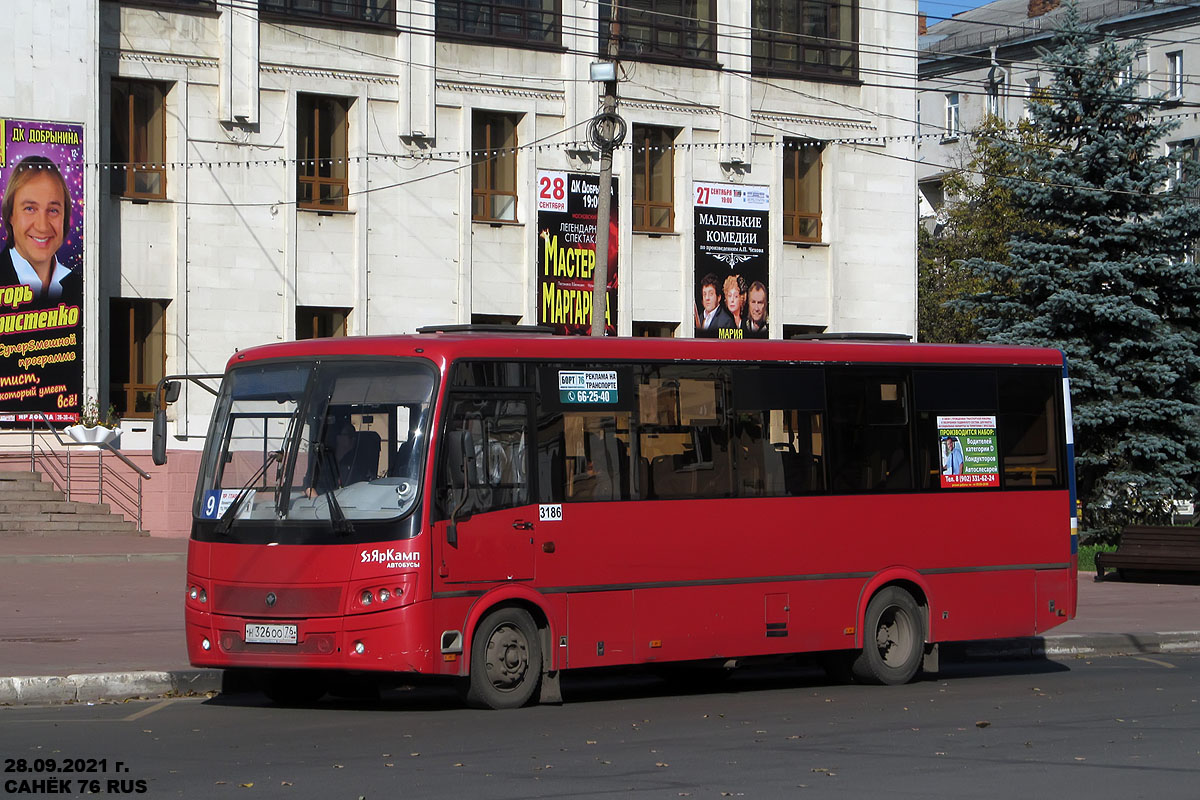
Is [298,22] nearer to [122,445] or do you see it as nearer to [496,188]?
[496,188]

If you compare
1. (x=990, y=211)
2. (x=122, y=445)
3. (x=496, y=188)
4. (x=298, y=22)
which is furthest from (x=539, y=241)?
(x=990, y=211)

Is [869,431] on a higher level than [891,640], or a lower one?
higher

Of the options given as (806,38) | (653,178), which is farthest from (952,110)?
(653,178)

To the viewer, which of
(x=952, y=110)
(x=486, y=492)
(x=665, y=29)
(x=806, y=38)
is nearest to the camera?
(x=486, y=492)

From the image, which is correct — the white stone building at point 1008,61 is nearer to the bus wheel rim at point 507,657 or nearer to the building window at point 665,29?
the building window at point 665,29

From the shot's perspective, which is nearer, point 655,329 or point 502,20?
point 502,20

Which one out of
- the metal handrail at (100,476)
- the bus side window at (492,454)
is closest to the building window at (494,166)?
the metal handrail at (100,476)

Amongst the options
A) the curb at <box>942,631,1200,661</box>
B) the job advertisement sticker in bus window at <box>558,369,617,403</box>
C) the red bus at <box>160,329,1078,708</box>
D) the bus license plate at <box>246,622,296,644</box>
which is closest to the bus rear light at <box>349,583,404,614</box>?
the red bus at <box>160,329,1078,708</box>

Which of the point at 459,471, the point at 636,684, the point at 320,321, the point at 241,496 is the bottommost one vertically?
the point at 636,684

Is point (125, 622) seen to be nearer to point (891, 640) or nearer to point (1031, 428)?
point (891, 640)

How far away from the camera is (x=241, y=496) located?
1300cm

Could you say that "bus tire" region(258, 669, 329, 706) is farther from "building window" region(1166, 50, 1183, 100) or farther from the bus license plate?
"building window" region(1166, 50, 1183, 100)

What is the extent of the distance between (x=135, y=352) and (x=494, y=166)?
8385 mm

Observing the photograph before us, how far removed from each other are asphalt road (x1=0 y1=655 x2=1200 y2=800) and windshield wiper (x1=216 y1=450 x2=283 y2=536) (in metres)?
1.34
